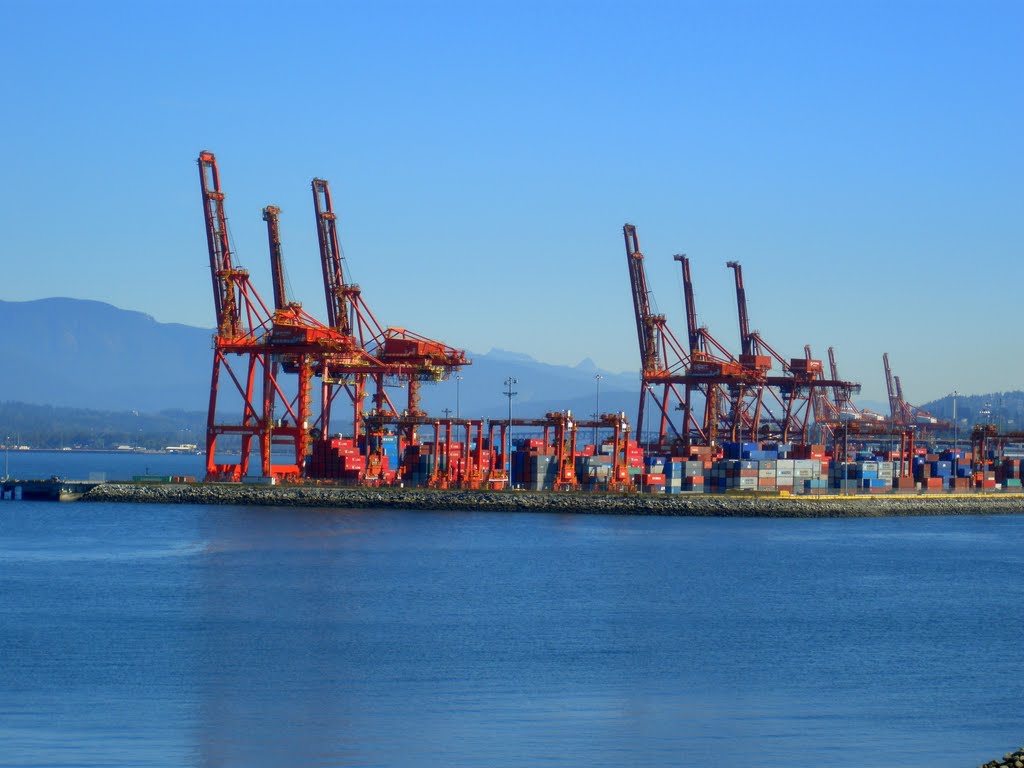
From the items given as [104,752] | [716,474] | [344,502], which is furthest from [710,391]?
[104,752]

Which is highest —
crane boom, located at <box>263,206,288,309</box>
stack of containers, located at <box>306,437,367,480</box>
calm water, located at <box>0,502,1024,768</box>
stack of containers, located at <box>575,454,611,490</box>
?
crane boom, located at <box>263,206,288,309</box>

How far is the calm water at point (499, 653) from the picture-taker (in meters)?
19.9

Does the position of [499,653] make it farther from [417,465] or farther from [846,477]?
[846,477]

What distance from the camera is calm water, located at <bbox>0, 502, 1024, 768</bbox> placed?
19.9 metres

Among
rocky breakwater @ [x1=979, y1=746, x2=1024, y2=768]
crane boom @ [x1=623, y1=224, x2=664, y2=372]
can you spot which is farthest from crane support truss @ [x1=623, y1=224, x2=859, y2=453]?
rocky breakwater @ [x1=979, y1=746, x2=1024, y2=768]

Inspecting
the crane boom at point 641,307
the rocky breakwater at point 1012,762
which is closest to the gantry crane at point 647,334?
the crane boom at point 641,307

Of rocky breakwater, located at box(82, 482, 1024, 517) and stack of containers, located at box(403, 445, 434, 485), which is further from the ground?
stack of containers, located at box(403, 445, 434, 485)

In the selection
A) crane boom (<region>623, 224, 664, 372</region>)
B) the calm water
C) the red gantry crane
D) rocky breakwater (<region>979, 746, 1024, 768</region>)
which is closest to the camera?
rocky breakwater (<region>979, 746, 1024, 768</region>)

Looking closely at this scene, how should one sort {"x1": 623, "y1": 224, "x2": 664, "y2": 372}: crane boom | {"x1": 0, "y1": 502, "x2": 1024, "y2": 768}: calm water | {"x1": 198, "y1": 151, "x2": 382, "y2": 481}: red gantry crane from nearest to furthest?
1. {"x1": 0, "y1": 502, "x2": 1024, "y2": 768}: calm water
2. {"x1": 198, "y1": 151, "x2": 382, "y2": 481}: red gantry crane
3. {"x1": 623, "y1": 224, "x2": 664, "y2": 372}: crane boom

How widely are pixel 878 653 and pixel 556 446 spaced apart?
146ft

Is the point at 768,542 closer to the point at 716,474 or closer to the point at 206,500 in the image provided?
the point at 716,474

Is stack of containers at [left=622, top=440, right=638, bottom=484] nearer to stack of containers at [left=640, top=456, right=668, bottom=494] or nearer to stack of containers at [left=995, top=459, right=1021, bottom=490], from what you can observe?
stack of containers at [left=640, top=456, right=668, bottom=494]

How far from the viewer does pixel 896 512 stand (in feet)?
246

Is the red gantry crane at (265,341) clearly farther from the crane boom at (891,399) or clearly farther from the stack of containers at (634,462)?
the crane boom at (891,399)
